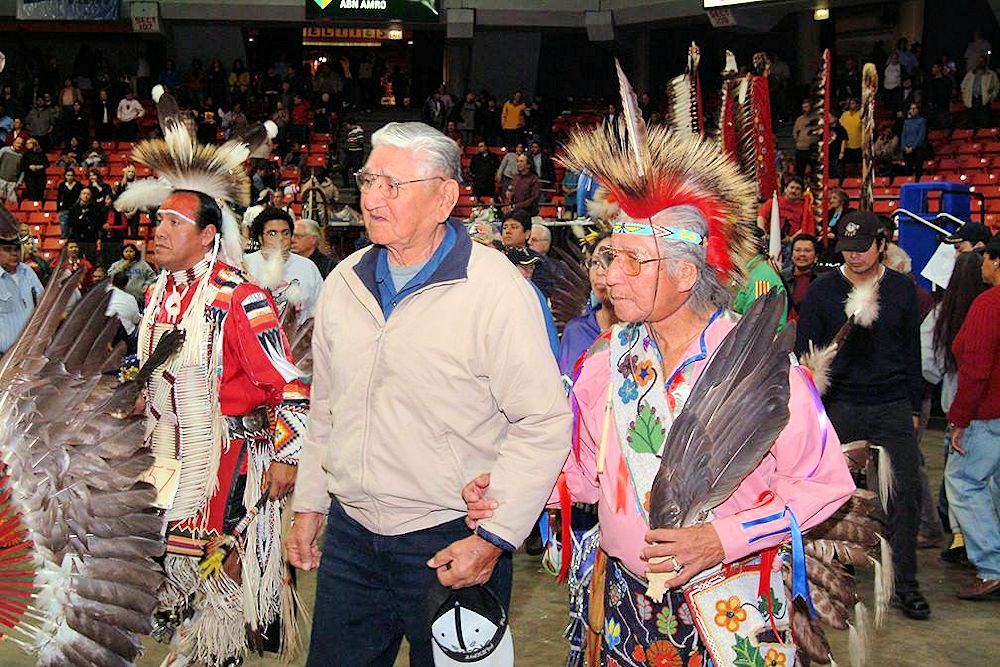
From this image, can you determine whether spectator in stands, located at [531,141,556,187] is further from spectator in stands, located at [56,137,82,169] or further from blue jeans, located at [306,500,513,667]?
blue jeans, located at [306,500,513,667]

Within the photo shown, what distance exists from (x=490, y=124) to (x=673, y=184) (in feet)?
63.9

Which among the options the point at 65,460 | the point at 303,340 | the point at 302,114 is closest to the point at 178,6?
the point at 302,114

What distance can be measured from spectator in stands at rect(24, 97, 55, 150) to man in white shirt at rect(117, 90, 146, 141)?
3.62 feet

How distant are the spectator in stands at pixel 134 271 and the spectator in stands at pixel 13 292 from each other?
473cm

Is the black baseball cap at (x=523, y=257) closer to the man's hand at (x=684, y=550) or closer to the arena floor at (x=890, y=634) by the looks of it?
the arena floor at (x=890, y=634)

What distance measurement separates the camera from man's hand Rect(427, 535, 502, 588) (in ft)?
7.63

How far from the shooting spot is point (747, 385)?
2117mm

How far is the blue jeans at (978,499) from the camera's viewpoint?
4.99m

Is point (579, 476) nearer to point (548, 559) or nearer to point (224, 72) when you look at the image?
point (548, 559)

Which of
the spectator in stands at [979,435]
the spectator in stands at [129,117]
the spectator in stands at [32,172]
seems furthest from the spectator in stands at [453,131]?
the spectator in stands at [979,435]

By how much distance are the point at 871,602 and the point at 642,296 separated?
318 cm

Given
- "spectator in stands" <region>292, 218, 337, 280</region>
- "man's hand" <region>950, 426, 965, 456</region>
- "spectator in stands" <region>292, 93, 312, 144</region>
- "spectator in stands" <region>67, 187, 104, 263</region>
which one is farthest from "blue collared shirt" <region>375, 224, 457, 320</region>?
"spectator in stands" <region>292, 93, 312, 144</region>

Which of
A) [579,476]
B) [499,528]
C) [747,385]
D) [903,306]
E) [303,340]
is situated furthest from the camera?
[903,306]

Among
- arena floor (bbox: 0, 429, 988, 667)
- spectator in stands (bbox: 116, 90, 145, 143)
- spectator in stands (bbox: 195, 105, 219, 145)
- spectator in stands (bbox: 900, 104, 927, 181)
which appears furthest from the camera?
spectator in stands (bbox: 116, 90, 145, 143)
